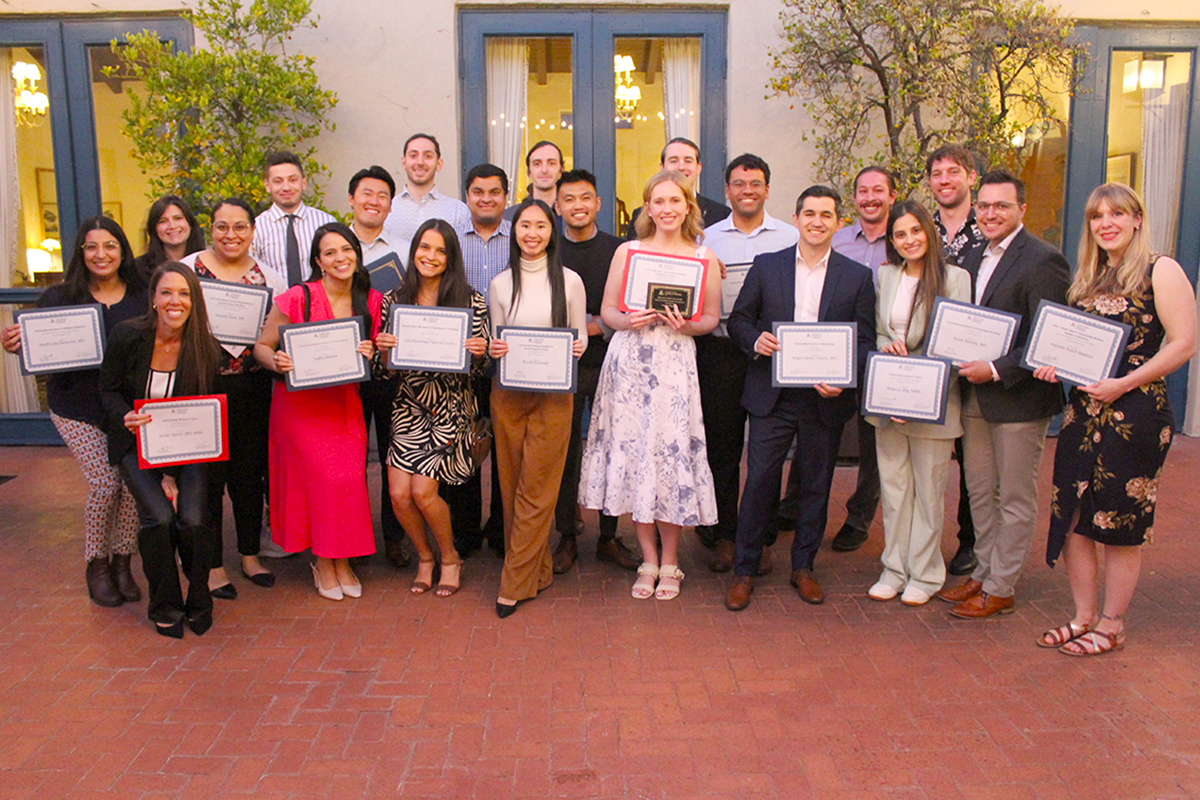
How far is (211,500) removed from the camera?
4.66 m

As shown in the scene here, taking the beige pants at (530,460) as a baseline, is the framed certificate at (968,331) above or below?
above

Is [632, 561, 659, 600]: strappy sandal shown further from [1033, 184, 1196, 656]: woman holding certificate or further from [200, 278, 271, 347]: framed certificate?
[200, 278, 271, 347]: framed certificate

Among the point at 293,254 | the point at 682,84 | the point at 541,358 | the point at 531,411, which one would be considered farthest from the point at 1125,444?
the point at 682,84

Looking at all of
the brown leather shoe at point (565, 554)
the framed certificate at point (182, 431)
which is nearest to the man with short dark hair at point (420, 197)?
the framed certificate at point (182, 431)

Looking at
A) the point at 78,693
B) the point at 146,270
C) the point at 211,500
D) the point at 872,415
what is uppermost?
the point at 146,270

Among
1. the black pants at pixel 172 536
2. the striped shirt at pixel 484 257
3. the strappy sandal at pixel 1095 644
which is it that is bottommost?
the strappy sandal at pixel 1095 644

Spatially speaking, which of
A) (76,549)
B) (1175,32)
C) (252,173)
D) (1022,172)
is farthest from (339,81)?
(1175,32)

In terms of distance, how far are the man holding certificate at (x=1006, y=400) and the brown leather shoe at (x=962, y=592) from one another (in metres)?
0.05

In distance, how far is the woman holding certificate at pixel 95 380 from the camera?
4.52m

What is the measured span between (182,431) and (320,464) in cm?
69

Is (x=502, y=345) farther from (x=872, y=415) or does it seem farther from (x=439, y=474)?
(x=872, y=415)

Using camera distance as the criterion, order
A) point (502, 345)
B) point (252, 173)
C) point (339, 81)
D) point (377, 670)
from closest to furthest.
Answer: point (377, 670)
point (502, 345)
point (252, 173)
point (339, 81)

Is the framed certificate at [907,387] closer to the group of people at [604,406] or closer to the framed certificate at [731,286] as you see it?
the group of people at [604,406]

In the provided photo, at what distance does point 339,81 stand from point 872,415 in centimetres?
576
